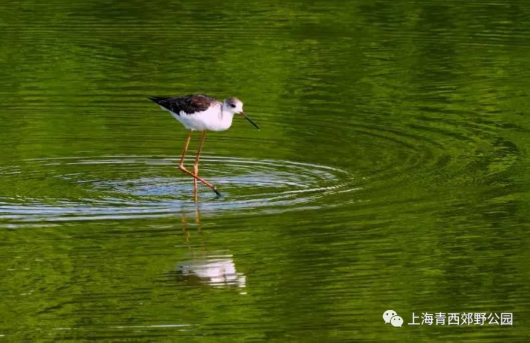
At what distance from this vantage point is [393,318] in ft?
36.8

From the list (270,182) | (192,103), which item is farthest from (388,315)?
(192,103)

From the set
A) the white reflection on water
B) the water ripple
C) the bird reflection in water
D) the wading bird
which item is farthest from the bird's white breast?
the white reflection on water

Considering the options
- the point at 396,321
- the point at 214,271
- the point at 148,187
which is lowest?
the point at 396,321

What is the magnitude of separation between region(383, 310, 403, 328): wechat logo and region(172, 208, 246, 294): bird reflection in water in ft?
4.02

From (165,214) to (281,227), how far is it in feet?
Answer: 3.80

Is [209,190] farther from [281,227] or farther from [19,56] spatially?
[19,56]

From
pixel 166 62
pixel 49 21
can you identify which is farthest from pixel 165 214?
pixel 49 21

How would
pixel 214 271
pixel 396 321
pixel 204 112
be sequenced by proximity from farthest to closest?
pixel 204 112 → pixel 214 271 → pixel 396 321

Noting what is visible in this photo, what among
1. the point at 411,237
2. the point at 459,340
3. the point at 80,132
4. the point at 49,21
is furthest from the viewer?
the point at 49,21

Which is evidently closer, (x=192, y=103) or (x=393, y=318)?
(x=393, y=318)

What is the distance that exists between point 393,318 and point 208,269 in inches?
70.9

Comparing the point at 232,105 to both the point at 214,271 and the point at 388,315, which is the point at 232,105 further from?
the point at 388,315

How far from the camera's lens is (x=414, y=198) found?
1459cm

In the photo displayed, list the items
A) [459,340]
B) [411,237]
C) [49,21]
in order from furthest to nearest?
[49,21], [411,237], [459,340]
